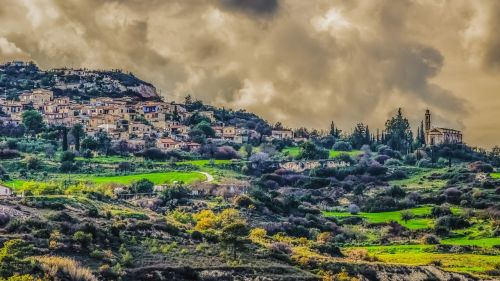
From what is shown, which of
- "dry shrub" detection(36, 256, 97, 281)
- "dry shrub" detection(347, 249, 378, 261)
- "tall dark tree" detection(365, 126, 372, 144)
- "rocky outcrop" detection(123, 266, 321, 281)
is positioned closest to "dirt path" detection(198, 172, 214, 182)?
"dry shrub" detection(347, 249, 378, 261)

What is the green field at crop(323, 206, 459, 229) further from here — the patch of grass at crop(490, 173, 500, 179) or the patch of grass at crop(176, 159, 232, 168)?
the patch of grass at crop(490, 173, 500, 179)

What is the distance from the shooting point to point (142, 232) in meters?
61.5

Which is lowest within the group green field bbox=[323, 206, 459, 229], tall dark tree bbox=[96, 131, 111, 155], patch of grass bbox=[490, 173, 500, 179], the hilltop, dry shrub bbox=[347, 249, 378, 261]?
dry shrub bbox=[347, 249, 378, 261]

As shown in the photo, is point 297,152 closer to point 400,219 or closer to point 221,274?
point 400,219

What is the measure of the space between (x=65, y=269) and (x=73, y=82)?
449 feet

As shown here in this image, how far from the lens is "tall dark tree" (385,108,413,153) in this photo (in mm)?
165500

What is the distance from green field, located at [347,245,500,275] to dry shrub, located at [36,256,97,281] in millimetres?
29055

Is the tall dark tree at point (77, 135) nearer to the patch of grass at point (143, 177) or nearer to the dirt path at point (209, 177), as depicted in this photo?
the patch of grass at point (143, 177)

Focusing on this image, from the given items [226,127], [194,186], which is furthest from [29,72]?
[194,186]

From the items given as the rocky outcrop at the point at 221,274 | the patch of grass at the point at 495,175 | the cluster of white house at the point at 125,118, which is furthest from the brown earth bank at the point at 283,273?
the cluster of white house at the point at 125,118

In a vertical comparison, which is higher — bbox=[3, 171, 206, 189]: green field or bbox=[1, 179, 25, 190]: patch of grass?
bbox=[3, 171, 206, 189]: green field

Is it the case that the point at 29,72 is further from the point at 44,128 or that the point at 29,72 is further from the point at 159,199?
the point at 159,199

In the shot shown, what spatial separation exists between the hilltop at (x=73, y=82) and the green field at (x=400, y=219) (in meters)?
84.9

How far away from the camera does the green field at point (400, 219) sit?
93500mm
